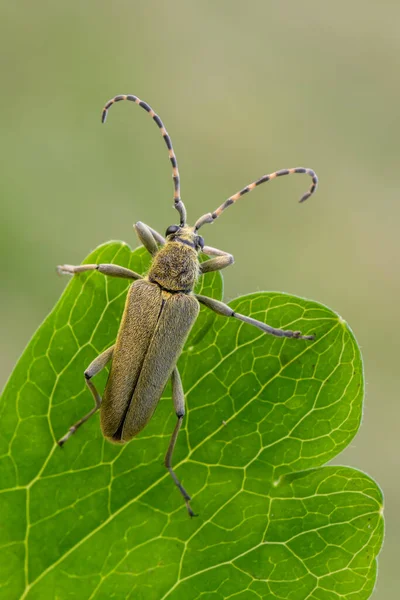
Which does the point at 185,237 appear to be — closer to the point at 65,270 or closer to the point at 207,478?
the point at 65,270

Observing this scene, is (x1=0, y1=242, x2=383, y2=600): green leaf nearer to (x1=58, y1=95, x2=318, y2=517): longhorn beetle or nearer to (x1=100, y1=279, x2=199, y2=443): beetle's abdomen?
(x1=58, y1=95, x2=318, y2=517): longhorn beetle

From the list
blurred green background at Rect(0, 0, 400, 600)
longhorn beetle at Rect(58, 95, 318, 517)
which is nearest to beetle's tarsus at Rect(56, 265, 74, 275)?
longhorn beetle at Rect(58, 95, 318, 517)

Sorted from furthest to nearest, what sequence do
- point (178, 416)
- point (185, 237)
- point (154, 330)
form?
point (185, 237) < point (154, 330) < point (178, 416)

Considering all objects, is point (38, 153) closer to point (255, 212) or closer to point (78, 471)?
point (255, 212)

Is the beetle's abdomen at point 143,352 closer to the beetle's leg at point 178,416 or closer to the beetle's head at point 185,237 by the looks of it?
the beetle's leg at point 178,416

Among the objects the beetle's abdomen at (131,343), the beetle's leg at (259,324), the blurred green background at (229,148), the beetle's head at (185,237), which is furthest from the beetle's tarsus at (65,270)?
the blurred green background at (229,148)

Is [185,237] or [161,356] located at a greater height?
[185,237]

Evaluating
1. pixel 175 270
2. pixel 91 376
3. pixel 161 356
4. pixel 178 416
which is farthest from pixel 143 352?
pixel 178 416
